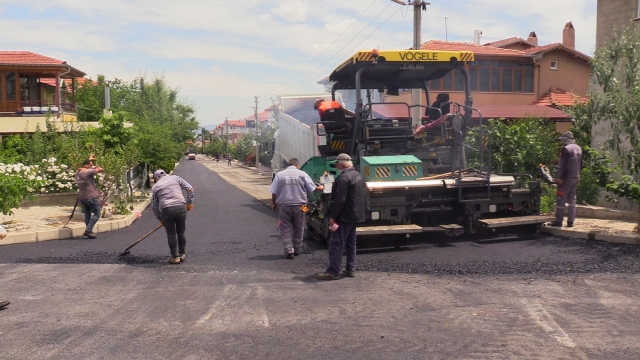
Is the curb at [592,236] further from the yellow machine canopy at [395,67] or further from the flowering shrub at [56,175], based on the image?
the flowering shrub at [56,175]

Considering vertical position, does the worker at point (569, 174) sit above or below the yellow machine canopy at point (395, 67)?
below

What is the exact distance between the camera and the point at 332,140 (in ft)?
34.4

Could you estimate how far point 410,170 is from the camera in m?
9.31

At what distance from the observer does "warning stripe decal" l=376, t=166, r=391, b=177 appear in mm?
9164

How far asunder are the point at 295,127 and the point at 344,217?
868 cm

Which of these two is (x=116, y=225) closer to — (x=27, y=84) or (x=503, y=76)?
(x=503, y=76)

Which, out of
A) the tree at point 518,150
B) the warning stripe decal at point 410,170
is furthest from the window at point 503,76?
the warning stripe decal at point 410,170

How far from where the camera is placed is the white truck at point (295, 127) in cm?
1495

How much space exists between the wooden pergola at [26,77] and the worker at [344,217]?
25714 mm

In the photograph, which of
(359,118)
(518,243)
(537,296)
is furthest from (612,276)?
(359,118)

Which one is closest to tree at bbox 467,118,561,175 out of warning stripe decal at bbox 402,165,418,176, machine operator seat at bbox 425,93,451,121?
machine operator seat at bbox 425,93,451,121

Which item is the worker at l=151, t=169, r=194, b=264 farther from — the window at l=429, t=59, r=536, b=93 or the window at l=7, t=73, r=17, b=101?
the window at l=7, t=73, r=17, b=101

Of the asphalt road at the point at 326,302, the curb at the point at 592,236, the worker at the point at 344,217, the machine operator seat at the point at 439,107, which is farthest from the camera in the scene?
the machine operator seat at the point at 439,107

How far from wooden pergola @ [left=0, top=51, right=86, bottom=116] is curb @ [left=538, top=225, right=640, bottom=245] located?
1014 inches
